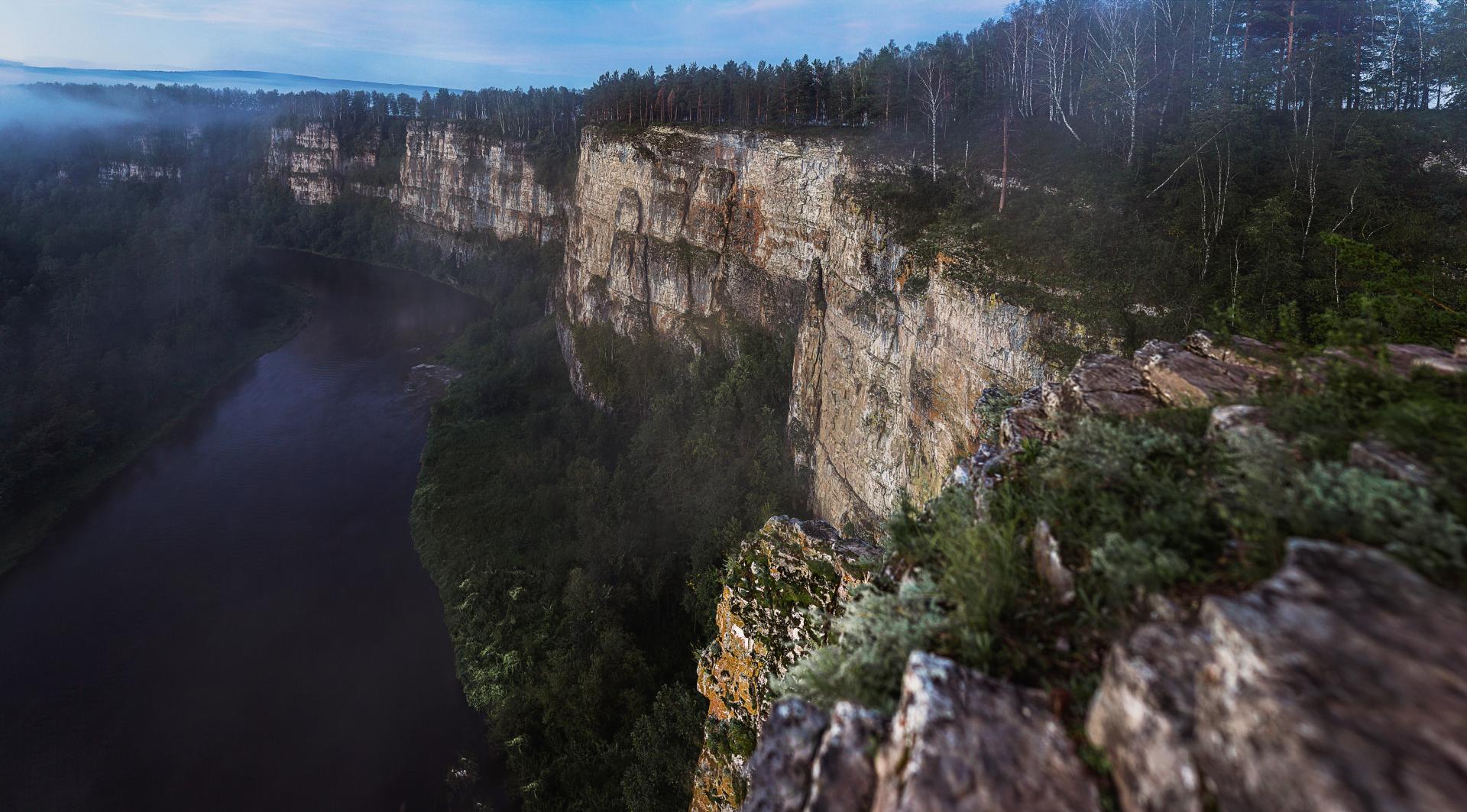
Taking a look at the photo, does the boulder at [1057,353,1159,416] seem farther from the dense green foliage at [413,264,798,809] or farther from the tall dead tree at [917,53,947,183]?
the tall dead tree at [917,53,947,183]

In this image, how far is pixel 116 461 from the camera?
1412 inches

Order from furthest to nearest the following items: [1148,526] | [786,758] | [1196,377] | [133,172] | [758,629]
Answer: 1. [133,172]
2. [758,629]
3. [1196,377]
4. [786,758]
5. [1148,526]

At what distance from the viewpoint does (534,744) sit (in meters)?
19.7

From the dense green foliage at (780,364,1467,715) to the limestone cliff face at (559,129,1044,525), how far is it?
11.1 metres

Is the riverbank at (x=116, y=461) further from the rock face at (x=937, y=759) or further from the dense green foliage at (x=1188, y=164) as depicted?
the dense green foliage at (x=1188, y=164)

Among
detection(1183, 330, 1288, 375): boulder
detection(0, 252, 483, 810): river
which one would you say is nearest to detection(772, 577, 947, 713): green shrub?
detection(1183, 330, 1288, 375): boulder

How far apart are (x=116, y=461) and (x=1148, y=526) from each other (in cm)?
5006

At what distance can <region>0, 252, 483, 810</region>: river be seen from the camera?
1920cm

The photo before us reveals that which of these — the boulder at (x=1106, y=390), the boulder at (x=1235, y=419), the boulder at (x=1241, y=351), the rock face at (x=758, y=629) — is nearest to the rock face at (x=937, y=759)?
the boulder at (x=1235, y=419)

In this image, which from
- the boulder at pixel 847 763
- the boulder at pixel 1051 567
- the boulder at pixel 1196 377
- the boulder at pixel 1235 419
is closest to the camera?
the boulder at pixel 847 763

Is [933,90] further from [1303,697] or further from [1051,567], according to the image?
[1303,697]

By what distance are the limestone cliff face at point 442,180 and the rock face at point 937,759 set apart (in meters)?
70.7

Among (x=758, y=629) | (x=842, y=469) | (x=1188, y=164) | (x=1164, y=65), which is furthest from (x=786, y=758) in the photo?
(x=1164, y=65)

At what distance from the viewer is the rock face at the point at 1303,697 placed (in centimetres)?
237
